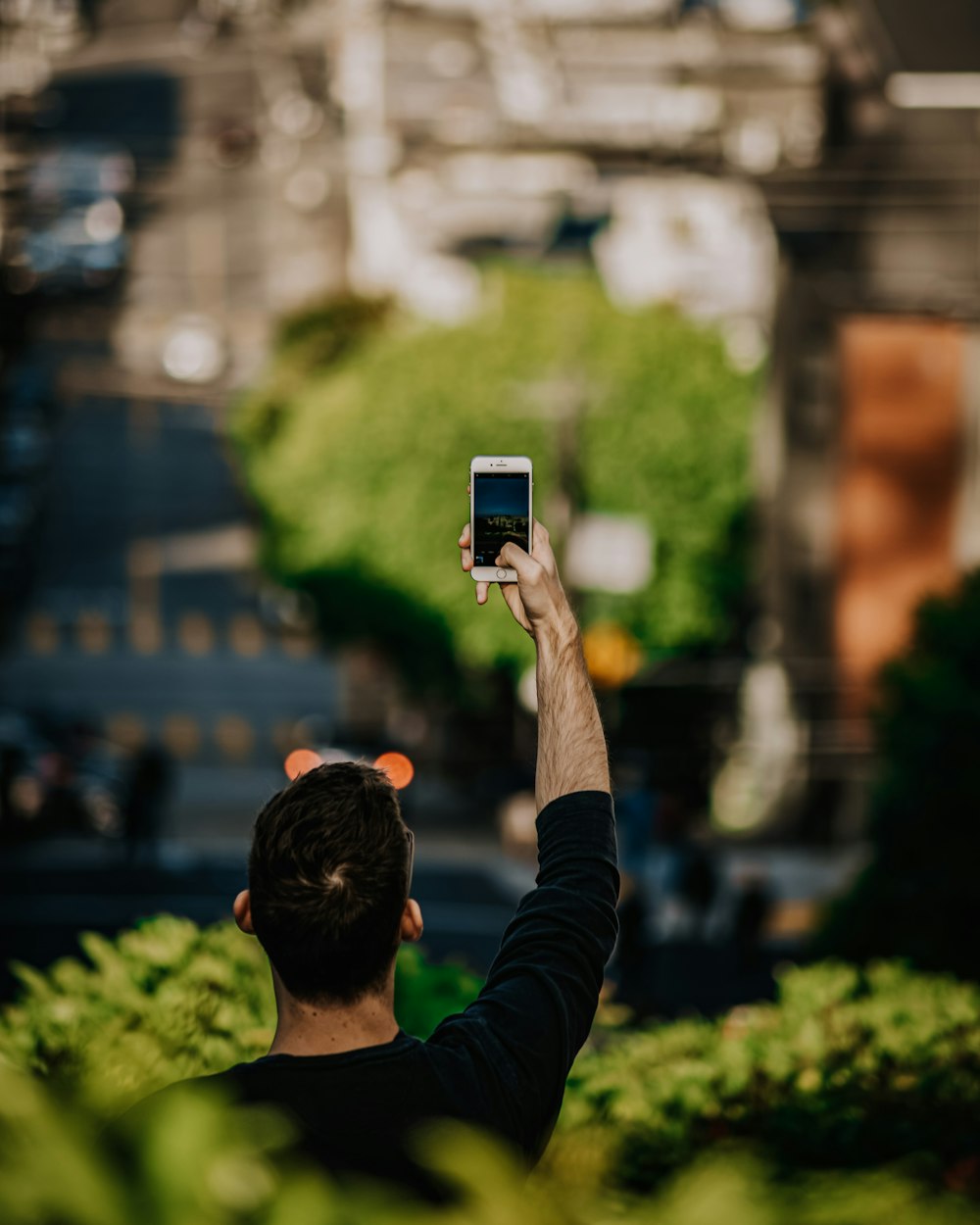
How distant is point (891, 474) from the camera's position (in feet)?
79.4

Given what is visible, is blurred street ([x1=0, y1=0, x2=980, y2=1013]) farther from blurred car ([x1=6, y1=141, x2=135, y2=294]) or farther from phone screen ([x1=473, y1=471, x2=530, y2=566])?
phone screen ([x1=473, y1=471, x2=530, y2=566])

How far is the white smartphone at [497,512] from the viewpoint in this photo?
3.27 meters

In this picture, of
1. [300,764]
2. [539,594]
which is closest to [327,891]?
[539,594]

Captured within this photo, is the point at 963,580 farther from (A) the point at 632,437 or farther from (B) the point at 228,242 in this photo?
(B) the point at 228,242

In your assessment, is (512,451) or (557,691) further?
(512,451)

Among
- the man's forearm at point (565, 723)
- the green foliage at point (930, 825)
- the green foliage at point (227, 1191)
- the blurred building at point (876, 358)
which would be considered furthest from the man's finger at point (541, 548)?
the blurred building at point (876, 358)

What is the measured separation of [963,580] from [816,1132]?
688 centimetres

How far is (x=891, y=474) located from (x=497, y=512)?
71.7 feet

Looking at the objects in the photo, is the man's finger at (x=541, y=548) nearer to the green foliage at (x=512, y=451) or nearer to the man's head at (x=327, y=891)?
the man's head at (x=327, y=891)

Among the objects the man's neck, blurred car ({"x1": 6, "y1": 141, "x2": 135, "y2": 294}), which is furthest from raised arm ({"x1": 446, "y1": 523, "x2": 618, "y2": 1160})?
blurred car ({"x1": 6, "y1": 141, "x2": 135, "y2": 294})

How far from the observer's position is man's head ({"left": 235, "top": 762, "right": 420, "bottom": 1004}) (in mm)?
2475

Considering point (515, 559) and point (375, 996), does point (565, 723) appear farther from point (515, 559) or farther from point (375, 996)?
point (375, 996)

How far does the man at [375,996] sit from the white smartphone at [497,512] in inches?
27.7

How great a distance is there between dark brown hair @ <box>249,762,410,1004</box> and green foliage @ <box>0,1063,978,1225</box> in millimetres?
741
